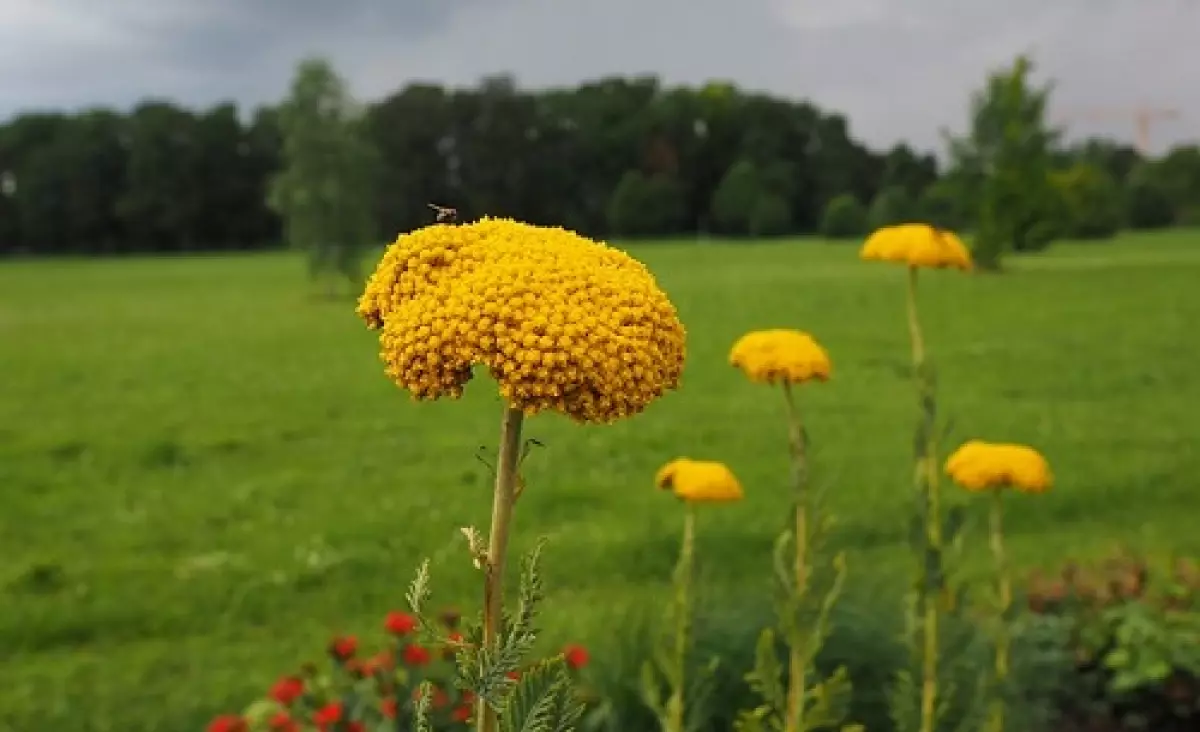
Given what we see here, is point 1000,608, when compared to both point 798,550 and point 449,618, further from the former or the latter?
point 449,618

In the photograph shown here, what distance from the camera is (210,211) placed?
76750 mm

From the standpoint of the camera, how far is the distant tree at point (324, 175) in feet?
110

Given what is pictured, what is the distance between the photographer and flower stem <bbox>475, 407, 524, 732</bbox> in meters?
1.34

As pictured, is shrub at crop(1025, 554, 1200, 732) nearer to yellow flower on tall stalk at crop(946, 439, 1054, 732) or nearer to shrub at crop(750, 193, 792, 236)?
yellow flower on tall stalk at crop(946, 439, 1054, 732)

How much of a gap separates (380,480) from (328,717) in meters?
6.26

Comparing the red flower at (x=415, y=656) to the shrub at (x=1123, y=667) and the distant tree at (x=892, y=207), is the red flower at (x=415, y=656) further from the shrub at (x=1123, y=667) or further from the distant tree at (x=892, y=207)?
the distant tree at (x=892, y=207)

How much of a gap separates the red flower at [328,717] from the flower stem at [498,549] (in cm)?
297

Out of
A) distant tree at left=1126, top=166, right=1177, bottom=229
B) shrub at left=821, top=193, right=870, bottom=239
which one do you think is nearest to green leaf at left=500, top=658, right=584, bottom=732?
shrub at left=821, top=193, right=870, bottom=239

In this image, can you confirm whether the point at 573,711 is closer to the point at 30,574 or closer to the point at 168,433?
the point at 30,574

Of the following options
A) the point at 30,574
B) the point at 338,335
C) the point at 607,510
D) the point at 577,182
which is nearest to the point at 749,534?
the point at 607,510

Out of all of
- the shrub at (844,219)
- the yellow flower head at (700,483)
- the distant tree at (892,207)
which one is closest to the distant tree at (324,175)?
the distant tree at (892,207)

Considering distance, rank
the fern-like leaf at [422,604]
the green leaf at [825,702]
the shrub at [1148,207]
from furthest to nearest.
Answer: the shrub at [1148,207], the green leaf at [825,702], the fern-like leaf at [422,604]

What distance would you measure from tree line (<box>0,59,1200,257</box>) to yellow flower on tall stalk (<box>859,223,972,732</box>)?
31.7m

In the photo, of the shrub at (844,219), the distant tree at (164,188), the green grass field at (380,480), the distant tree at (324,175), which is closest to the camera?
the green grass field at (380,480)
